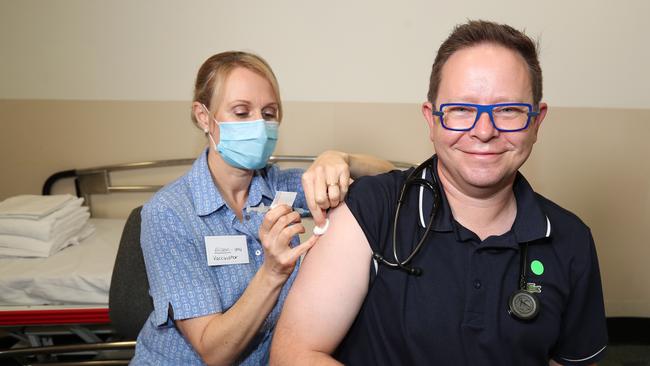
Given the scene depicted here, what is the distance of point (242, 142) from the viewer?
1467 mm

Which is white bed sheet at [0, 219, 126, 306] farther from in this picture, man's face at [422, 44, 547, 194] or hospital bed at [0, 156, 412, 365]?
man's face at [422, 44, 547, 194]

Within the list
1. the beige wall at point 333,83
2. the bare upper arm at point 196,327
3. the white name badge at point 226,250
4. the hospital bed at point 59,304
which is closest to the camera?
Result: the bare upper arm at point 196,327

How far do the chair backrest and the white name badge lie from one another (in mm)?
367

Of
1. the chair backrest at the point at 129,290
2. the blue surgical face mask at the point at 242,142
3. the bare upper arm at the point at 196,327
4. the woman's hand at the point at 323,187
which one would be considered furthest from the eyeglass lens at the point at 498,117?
the chair backrest at the point at 129,290

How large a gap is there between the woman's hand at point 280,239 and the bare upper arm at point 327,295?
0.05 meters

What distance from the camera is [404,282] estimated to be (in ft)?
3.28

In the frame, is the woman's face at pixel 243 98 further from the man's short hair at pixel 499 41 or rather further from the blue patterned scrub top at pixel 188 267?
the man's short hair at pixel 499 41

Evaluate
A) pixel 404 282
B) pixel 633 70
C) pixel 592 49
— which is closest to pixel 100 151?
pixel 404 282

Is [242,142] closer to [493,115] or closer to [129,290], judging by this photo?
[129,290]

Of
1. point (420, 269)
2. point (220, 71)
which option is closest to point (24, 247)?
point (220, 71)

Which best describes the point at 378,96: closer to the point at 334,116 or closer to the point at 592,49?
the point at 334,116

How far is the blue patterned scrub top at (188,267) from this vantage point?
1.24 m

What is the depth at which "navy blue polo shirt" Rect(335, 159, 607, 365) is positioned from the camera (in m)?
0.97

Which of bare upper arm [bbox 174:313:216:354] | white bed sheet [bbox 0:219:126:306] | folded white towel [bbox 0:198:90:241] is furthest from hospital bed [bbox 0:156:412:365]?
bare upper arm [bbox 174:313:216:354]
